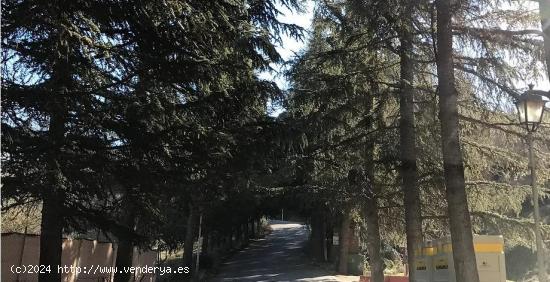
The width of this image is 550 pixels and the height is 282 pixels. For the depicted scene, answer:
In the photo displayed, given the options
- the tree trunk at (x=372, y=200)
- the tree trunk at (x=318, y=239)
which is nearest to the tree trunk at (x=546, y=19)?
the tree trunk at (x=372, y=200)

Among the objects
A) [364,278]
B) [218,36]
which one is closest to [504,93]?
[218,36]

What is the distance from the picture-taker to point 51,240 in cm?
1003

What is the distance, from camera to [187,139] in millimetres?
9781

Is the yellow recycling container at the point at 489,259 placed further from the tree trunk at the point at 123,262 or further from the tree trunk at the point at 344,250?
the tree trunk at the point at 344,250

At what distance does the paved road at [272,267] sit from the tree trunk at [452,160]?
2140cm

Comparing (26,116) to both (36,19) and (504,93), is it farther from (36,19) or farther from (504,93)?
(504,93)

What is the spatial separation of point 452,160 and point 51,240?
7440mm

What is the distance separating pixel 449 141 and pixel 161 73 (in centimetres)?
529

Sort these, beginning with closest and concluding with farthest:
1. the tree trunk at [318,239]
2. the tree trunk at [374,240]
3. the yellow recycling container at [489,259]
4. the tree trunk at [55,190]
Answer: the tree trunk at [55,190], the yellow recycling container at [489,259], the tree trunk at [374,240], the tree trunk at [318,239]

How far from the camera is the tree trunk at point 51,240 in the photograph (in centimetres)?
977

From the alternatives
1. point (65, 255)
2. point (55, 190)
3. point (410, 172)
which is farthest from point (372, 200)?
point (55, 190)

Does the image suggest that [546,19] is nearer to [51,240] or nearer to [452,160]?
[452,160]

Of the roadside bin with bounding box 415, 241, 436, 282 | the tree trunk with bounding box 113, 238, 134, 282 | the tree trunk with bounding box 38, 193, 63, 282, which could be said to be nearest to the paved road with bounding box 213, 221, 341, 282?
the tree trunk with bounding box 113, 238, 134, 282

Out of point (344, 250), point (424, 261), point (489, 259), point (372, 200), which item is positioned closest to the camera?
point (489, 259)
